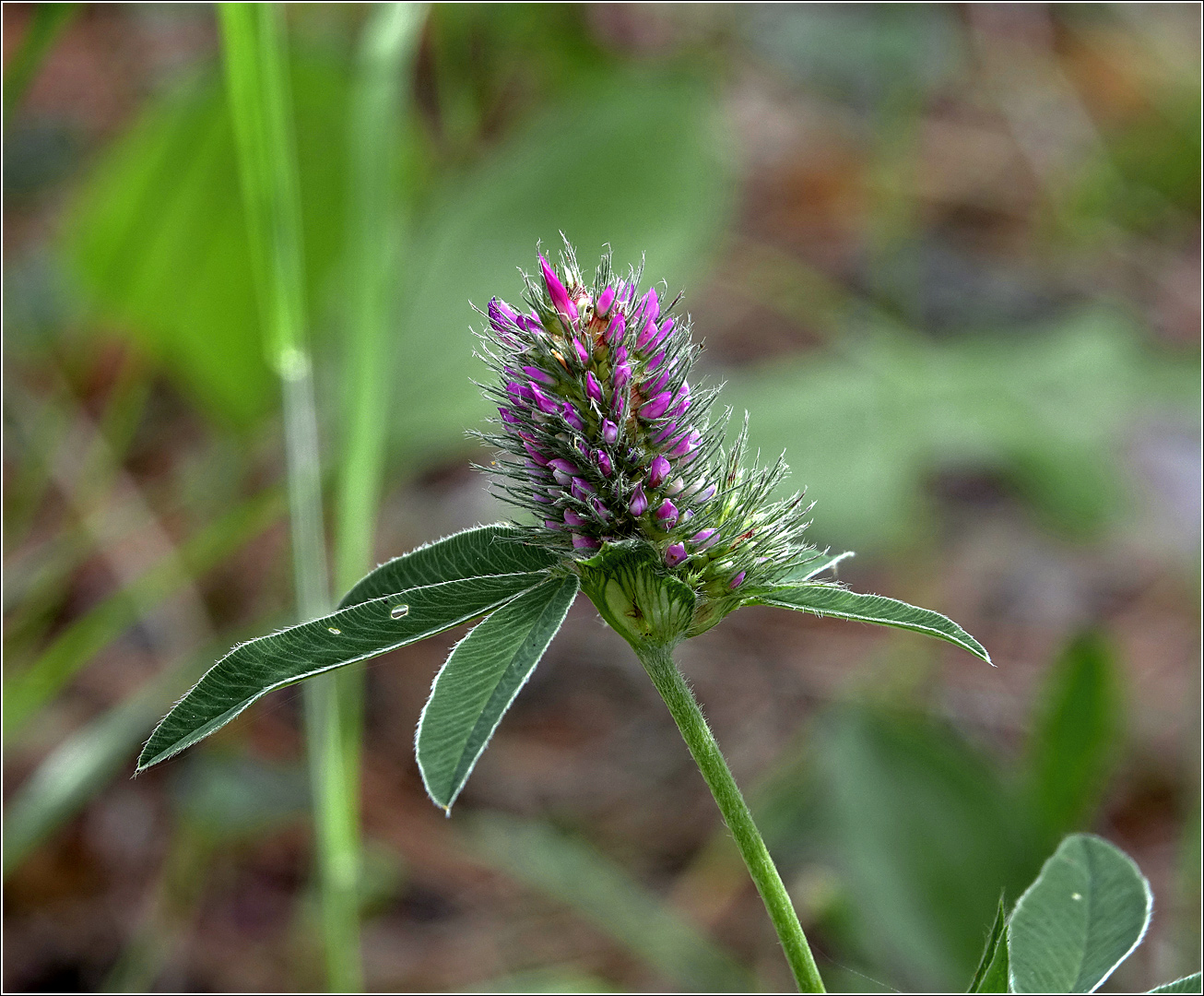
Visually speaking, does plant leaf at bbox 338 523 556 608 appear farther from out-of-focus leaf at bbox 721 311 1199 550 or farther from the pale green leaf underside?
out-of-focus leaf at bbox 721 311 1199 550

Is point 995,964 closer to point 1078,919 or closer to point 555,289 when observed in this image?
point 1078,919

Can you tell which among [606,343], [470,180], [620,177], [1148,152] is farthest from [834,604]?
[1148,152]

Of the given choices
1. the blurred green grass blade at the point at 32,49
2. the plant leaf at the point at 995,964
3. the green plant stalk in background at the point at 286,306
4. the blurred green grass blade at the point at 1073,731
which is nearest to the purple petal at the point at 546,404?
the plant leaf at the point at 995,964

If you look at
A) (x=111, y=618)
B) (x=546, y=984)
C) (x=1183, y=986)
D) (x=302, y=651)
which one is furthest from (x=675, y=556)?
(x=111, y=618)

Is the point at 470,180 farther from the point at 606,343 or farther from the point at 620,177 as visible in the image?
the point at 606,343

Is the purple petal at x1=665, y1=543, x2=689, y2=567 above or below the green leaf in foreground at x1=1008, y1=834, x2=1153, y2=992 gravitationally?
above

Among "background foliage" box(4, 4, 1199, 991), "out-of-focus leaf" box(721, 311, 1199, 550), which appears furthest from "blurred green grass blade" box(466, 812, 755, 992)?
"out-of-focus leaf" box(721, 311, 1199, 550)
